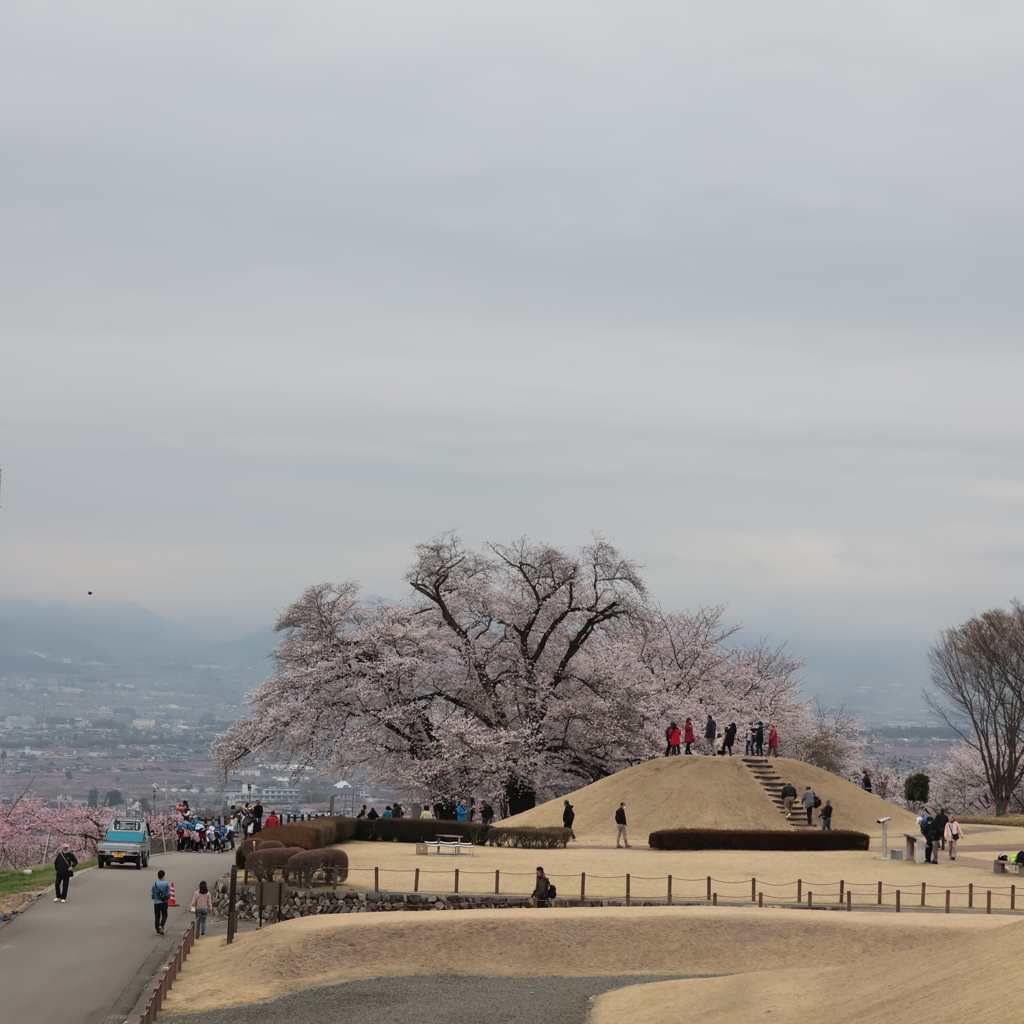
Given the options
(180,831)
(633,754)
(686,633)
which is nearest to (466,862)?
(180,831)

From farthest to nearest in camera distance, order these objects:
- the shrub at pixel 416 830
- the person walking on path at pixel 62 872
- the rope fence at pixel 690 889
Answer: the shrub at pixel 416 830 → the person walking on path at pixel 62 872 → the rope fence at pixel 690 889

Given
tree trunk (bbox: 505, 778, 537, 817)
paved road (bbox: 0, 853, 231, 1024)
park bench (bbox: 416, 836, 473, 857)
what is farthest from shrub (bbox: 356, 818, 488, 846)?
tree trunk (bbox: 505, 778, 537, 817)

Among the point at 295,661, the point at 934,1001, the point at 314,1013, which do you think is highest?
the point at 295,661

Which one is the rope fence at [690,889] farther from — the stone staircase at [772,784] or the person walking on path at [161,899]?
the stone staircase at [772,784]

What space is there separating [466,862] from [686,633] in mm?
31575

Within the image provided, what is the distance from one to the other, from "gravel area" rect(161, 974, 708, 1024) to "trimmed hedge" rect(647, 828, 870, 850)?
1540 centimetres

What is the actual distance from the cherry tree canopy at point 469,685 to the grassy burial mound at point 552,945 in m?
23.7

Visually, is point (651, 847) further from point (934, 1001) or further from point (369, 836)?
point (934, 1001)

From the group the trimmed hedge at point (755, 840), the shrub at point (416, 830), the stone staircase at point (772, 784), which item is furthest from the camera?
the stone staircase at point (772, 784)

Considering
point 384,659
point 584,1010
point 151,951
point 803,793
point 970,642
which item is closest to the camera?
point 584,1010

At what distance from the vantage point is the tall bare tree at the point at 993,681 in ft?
196

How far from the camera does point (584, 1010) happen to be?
21094mm

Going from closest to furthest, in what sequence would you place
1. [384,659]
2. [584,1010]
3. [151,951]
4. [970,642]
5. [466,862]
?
[584,1010] < [151,951] < [466,862] < [384,659] < [970,642]

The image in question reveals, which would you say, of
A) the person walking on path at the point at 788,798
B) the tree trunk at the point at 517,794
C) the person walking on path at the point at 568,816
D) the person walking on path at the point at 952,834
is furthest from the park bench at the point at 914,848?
the tree trunk at the point at 517,794
